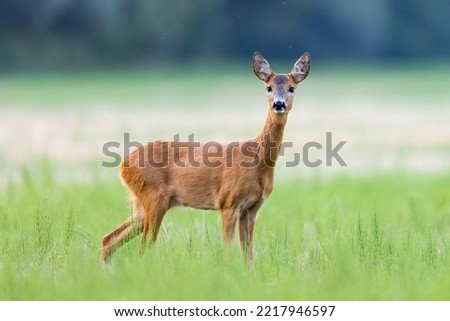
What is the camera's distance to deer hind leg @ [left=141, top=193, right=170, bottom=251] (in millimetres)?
9125

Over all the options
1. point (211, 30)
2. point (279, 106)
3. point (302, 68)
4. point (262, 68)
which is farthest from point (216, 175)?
point (211, 30)

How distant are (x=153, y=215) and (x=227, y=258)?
1.31m

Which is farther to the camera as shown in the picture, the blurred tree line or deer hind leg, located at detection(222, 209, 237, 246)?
the blurred tree line

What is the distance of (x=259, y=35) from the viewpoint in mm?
44281

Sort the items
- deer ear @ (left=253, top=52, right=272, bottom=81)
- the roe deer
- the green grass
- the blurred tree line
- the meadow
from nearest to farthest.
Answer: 1. the green grass
2. the meadow
3. the roe deer
4. deer ear @ (left=253, top=52, right=272, bottom=81)
5. the blurred tree line

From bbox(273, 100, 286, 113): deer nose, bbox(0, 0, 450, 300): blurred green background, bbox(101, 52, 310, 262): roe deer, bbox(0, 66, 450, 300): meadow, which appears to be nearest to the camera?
bbox(0, 66, 450, 300): meadow

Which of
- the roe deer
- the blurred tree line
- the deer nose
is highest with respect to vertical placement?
the blurred tree line

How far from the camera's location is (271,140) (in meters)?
9.27

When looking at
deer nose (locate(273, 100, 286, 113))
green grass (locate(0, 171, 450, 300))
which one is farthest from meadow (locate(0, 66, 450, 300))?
deer nose (locate(273, 100, 286, 113))

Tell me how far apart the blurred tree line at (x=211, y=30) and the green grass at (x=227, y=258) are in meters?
29.3

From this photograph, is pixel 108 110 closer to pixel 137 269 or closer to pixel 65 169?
pixel 65 169

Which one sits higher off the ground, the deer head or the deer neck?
the deer head

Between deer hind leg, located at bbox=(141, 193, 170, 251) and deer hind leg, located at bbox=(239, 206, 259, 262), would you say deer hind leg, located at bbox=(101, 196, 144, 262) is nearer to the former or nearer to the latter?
deer hind leg, located at bbox=(141, 193, 170, 251)

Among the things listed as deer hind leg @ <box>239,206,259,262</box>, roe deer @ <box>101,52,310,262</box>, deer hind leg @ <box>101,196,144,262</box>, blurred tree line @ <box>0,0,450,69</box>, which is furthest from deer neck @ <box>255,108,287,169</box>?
blurred tree line @ <box>0,0,450,69</box>
